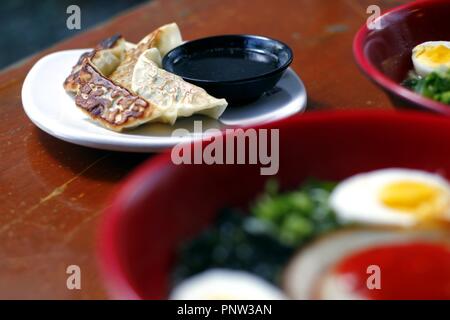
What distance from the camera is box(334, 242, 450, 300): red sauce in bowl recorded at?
84cm

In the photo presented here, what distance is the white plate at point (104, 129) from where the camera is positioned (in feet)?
4.56

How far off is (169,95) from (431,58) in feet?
1.80

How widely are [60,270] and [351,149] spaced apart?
492mm

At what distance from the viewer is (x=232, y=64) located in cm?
169

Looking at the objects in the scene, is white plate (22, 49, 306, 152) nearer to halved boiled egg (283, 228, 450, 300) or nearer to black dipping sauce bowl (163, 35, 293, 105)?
black dipping sauce bowl (163, 35, 293, 105)

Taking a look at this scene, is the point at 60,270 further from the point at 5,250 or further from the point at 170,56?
the point at 170,56

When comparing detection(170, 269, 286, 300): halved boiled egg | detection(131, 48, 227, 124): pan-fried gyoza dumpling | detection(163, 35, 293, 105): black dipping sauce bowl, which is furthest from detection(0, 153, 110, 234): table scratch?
detection(170, 269, 286, 300): halved boiled egg

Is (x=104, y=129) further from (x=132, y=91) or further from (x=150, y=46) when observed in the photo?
(x=150, y=46)

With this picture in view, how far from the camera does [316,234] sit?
907mm

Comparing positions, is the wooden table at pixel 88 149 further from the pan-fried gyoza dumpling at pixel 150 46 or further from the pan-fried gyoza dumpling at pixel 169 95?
the pan-fried gyoza dumpling at pixel 150 46

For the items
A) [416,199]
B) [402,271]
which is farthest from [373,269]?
[416,199]

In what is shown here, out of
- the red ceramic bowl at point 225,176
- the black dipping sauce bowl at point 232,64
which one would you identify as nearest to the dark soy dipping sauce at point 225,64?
the black dipping sauce bowl at point 232,64

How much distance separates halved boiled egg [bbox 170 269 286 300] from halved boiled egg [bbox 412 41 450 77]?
0.79 m
